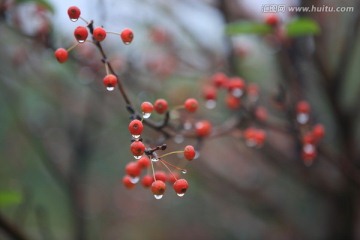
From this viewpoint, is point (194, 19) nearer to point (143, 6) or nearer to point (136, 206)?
point (143, 6)

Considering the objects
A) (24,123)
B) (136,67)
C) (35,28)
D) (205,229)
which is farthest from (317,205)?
(35,28)

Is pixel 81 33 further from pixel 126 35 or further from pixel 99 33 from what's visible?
pixel 126 35

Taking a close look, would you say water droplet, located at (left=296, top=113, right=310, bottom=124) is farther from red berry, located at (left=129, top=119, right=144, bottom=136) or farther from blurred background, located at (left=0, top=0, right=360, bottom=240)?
red berry, located at (left=129, top=119, right=144, bottom=136)

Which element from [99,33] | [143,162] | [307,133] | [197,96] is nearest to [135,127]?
[99,33]

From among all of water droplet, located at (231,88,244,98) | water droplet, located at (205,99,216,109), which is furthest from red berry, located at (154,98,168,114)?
water droplet, located at (231,88,244,98)

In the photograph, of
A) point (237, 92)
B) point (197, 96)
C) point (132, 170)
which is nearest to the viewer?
point (132, 170)

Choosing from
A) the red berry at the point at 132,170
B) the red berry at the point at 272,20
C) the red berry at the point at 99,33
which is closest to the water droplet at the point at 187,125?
the red berry at the point at 132,170
